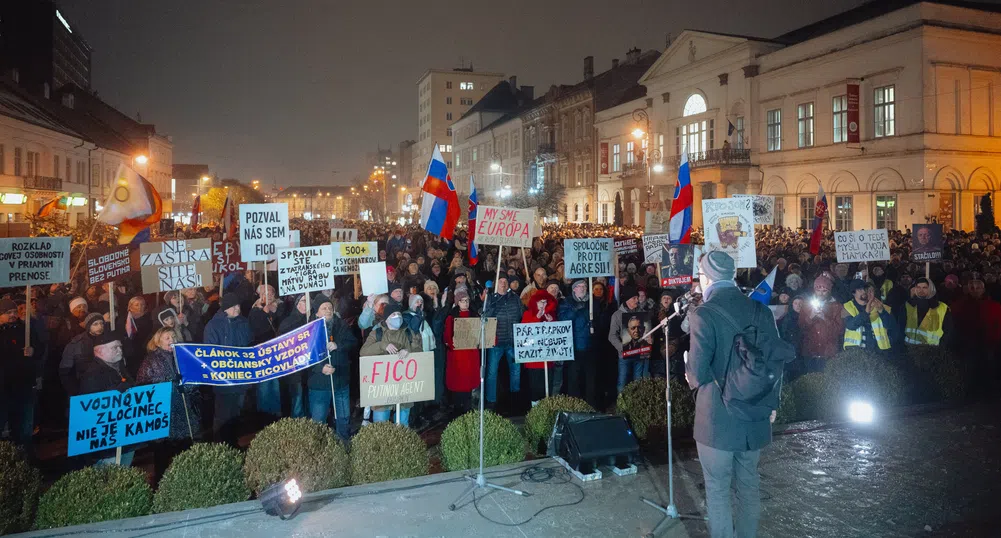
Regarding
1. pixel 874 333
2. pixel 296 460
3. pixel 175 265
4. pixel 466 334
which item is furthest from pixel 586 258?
pixel 175 265

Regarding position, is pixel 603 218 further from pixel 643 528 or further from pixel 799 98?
pixel 643 528

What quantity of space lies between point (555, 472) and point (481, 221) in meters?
4.99

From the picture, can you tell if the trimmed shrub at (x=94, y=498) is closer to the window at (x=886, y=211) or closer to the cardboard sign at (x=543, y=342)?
the cardboard sign at (x=543, y=342)

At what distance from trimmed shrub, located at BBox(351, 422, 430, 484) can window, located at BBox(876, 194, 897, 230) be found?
32439 mm

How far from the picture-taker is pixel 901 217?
3247cm

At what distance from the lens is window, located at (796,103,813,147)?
38.6 metres

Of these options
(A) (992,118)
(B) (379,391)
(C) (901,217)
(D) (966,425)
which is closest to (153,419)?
(B) (379,391)

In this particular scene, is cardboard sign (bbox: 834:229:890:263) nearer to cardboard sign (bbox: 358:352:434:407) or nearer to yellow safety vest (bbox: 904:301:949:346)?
yellow safety vest (bbox: 904:301:949:346)

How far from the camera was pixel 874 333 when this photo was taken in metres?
9.61

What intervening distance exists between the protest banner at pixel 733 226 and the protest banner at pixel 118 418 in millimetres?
7422

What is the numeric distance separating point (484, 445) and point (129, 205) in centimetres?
835

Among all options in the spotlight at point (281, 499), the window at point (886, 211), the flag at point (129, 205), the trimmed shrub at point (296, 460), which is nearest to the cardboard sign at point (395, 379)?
the trimmed shrub at point (296, 460)

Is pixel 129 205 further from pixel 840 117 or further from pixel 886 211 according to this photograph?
pixel 840 117

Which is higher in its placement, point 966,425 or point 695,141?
point 695,141
